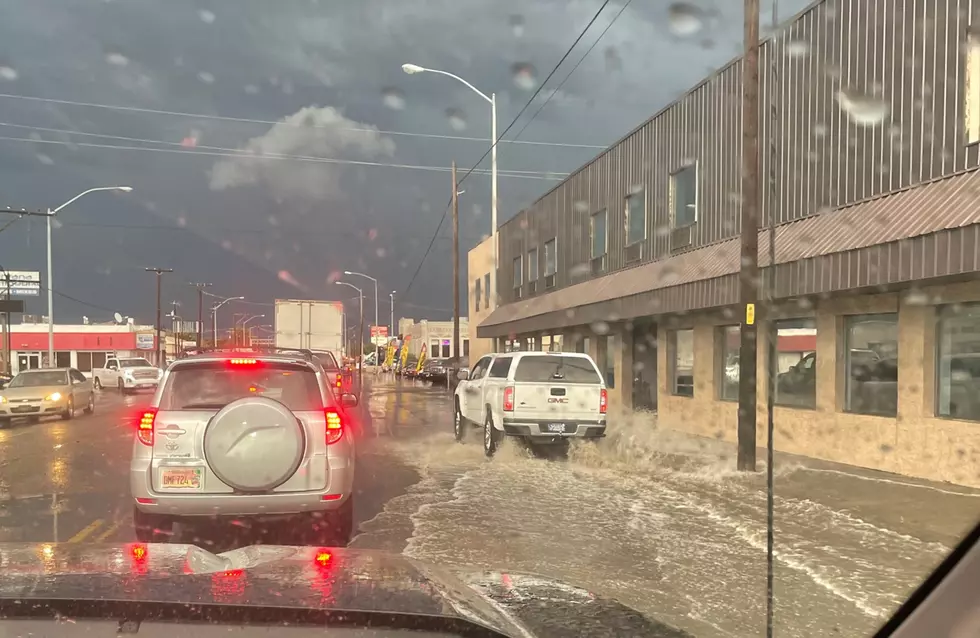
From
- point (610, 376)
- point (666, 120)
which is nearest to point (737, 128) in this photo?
point (666, 120)

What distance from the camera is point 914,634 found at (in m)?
2.43

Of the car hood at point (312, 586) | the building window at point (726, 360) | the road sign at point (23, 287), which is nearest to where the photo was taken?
the car hood at point (312, 586)

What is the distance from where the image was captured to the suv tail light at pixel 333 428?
6.69 m

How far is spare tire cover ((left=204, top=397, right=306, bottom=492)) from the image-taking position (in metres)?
5.90

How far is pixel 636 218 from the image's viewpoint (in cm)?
2141

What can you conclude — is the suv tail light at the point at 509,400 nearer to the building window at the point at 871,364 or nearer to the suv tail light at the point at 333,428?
the building window at the point at 871,364

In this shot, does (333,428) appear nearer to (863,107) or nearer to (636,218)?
(863,107)

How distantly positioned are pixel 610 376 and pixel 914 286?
46.5 ft

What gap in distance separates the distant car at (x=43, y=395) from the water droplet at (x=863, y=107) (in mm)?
20444

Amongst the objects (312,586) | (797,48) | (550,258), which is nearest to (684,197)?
(797,48)

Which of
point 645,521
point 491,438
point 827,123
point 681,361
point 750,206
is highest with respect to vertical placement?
point 827,123

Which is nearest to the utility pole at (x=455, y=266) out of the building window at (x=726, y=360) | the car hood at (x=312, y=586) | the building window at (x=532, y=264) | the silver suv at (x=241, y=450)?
the building window at (x=532, y=264)

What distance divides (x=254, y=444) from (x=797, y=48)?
12.1m

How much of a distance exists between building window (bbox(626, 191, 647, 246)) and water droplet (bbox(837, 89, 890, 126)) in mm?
7992
